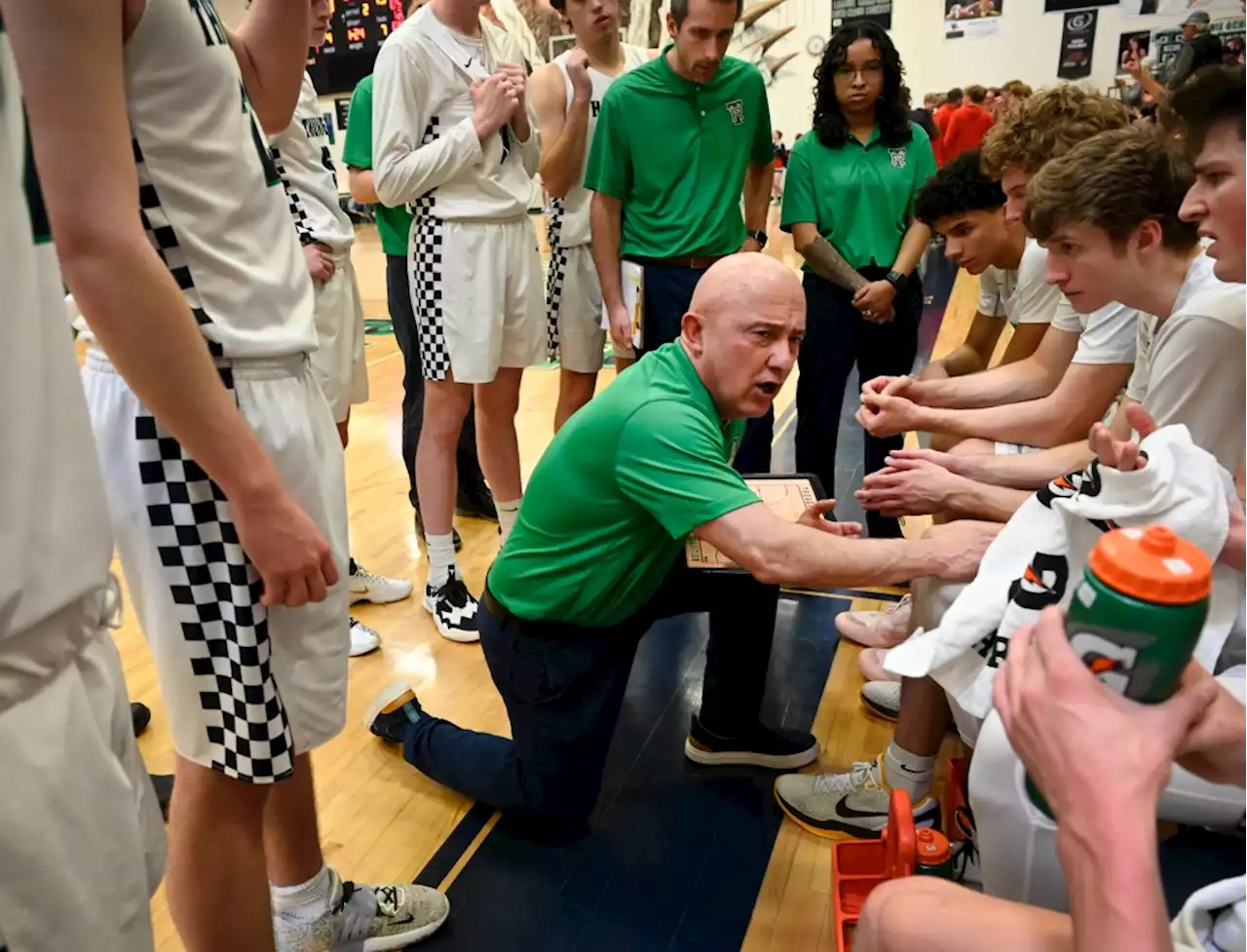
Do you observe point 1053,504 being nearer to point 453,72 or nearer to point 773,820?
point 773,820

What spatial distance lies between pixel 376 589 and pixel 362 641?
12.8 inches

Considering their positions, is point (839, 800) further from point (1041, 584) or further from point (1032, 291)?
point (1032, 291)

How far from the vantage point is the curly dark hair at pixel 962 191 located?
2.41 metres

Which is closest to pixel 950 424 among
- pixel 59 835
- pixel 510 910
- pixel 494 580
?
pixel 494 580

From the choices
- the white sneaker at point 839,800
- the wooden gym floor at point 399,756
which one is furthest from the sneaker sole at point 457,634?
the white sneaker at point 839,800

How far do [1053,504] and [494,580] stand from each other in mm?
1061

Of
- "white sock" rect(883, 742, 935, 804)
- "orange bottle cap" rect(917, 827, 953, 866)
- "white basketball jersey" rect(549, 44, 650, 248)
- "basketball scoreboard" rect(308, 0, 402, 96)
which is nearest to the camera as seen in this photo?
"orange bottle cap" rect(917, 827, 953, 866)

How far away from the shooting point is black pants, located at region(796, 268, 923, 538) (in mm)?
2873

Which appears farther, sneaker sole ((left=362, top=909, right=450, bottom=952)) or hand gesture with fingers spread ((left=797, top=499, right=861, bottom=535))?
hand gesture with fingers spread ((left=797, top=499, right=861, bottom=535))

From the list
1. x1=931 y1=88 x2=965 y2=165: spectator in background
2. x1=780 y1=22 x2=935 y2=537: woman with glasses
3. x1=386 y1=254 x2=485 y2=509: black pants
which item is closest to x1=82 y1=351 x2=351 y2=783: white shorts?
x1=386 y1=254 x2=485 y2=509: black pants

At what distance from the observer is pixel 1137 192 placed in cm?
164

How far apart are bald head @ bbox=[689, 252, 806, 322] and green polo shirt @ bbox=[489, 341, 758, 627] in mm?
118

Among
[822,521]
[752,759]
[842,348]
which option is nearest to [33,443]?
[822,521]

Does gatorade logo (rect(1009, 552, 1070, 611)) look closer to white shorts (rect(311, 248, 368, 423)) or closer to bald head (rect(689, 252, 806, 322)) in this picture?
bald head (rect(689, 252, 806, 322))
